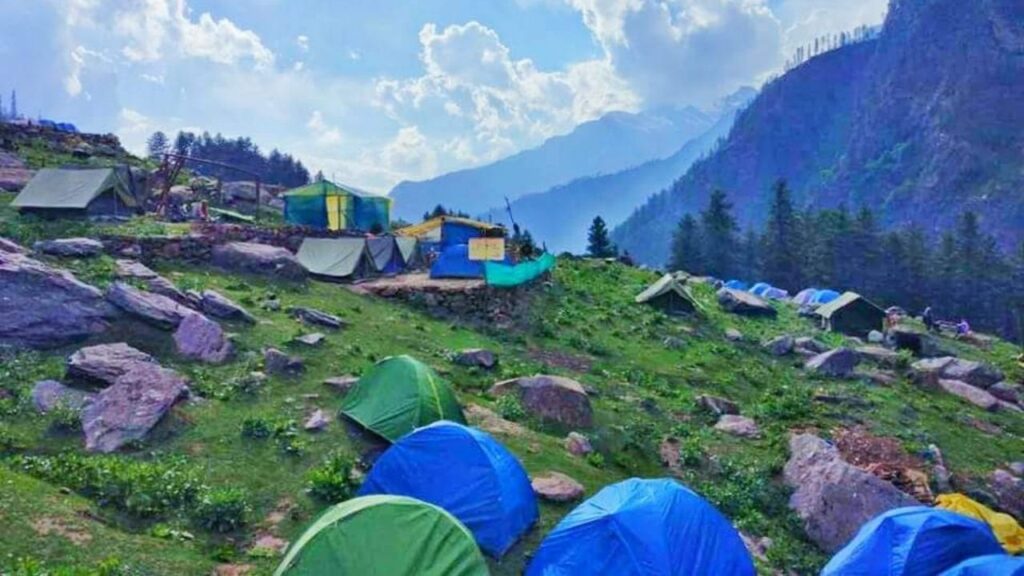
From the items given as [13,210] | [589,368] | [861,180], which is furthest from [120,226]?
[861,180]

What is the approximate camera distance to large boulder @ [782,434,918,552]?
16.1 meters

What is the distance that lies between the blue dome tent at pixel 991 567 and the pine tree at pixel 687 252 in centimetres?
6867

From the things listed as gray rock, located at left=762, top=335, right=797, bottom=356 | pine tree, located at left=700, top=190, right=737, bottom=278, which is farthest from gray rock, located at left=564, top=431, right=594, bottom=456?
pine tree, located at left=700, top=190, right=737, bottom=278

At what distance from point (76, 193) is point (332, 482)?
2215cm

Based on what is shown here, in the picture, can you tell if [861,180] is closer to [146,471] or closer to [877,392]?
[877,392]

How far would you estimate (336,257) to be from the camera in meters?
32.8

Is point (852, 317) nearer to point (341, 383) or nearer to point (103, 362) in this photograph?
point (341, 383)

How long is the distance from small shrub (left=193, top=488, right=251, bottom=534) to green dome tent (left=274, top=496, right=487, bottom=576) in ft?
10.4

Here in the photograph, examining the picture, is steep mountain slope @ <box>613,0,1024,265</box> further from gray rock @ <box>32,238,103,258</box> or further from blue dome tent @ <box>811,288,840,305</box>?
gray rock @ <box>32,238,103,258</box>

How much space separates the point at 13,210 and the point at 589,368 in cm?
2275

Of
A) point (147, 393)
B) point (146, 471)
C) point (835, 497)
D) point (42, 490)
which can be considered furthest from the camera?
point (835, 497)

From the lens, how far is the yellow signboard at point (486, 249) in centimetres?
3281

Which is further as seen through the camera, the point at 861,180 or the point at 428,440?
the point at 861,180

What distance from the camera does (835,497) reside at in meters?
16.4
